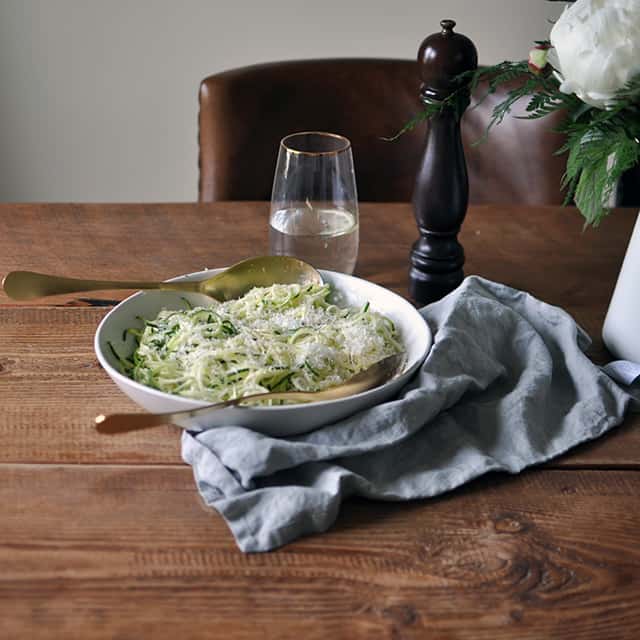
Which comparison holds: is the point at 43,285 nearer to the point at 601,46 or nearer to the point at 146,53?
the point at 601,46

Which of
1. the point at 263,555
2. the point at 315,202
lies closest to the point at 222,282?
the point at 315,202

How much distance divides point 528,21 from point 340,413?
1769 millimetres

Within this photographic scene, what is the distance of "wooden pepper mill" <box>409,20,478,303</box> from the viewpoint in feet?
3.63

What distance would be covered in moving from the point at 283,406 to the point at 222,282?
0.31 m

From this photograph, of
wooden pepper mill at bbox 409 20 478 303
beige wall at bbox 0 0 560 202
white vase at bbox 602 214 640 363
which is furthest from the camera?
beige wall at bbox 0 0 560 202

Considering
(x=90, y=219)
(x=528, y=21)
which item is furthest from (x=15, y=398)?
(x=528, y=21)

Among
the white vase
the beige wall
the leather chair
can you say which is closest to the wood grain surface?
the white vase

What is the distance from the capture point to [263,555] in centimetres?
75

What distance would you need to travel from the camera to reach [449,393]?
0.92 meters

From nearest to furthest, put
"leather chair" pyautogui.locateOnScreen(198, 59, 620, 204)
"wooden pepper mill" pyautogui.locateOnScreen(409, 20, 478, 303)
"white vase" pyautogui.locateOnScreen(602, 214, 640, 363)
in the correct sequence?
"white vase" pyautogui.locateOnScreen(602, 214, 640, 363), "wooden pepper mill" pyautogui.locateOnScreen(409, 20, 478, 303), "leather chair" pyautogui.locateOnScreen(198, 59, 620, 204)

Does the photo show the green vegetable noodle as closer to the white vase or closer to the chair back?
the white vase

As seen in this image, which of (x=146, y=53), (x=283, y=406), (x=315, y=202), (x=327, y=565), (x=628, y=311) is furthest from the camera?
(x=146, y=53)

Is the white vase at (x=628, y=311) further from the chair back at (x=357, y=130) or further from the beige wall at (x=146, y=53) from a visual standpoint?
the beige wall at (x=146, y=53)

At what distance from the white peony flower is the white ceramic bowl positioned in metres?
0.30
